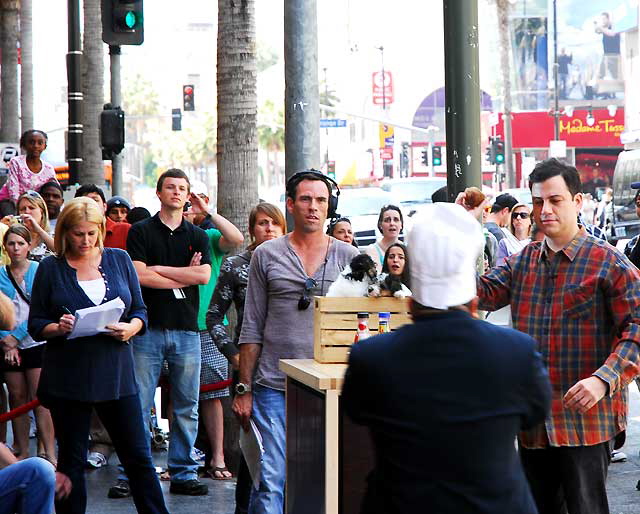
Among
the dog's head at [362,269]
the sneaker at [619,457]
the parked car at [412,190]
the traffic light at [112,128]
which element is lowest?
the sneaker at [619,457]

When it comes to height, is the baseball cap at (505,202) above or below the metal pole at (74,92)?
below

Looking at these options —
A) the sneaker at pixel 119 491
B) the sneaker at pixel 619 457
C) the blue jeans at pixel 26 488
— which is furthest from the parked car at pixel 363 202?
the blue jeans at pixel 26 488

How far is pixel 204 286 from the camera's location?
9.78 m

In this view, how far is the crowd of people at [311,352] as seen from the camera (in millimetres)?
3676

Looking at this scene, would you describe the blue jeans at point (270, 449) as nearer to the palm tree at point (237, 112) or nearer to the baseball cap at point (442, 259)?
the baseball cap at point (442, 259)

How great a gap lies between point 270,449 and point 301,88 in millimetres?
3928

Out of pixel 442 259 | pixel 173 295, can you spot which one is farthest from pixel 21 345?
pixel 442 259

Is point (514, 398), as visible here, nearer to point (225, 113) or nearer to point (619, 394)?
point (619, 394)

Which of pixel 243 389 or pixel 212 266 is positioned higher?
pixel 212 266

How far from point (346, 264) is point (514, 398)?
315 cm

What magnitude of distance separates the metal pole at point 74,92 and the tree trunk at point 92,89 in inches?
87.9

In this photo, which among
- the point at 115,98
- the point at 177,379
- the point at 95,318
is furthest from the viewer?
the point at 115,98

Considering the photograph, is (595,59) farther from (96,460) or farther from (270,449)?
(270,449)

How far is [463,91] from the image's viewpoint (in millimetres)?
7840
